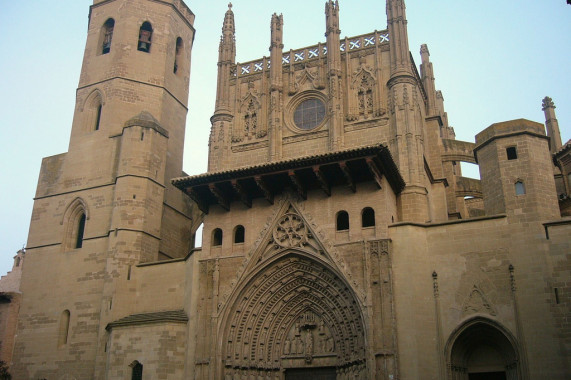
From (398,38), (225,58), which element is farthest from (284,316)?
(225,58)

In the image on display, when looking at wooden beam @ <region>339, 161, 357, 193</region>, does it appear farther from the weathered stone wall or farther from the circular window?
the weathered stone wall

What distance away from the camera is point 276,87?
73.6 ft

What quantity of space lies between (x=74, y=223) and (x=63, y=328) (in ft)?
12.9

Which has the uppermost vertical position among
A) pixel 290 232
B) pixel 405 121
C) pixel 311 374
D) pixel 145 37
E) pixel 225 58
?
pixel 145 37

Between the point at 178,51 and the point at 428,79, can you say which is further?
the point at 428,79

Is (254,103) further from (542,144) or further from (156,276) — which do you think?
(542,144)

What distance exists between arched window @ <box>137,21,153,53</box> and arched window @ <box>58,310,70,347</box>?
10.9 metres

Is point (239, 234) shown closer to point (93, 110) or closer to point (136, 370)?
point (136, 370)

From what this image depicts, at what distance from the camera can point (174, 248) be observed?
2342 centimetres

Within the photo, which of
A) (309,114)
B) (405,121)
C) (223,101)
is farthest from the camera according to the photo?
(223,101)

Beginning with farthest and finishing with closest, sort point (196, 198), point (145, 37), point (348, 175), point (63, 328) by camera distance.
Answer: point (145, 37) < point (63, 328) < point (196, 198) < point (348, 175)

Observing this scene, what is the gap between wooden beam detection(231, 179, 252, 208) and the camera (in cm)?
1853

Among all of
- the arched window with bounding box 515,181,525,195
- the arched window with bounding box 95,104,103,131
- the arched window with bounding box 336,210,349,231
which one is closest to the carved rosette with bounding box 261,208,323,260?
the arched window with bounding box 336,210,349,231

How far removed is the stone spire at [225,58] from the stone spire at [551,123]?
1723 cm
